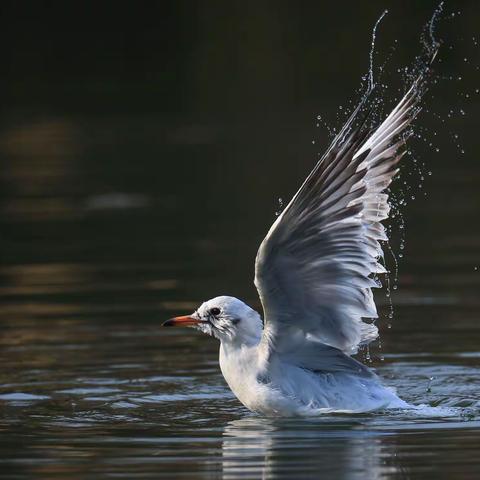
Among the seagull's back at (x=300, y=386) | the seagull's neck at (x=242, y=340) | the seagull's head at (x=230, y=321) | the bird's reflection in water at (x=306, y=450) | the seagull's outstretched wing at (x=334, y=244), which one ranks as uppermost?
the seagull's outstretched wing at (x=334, y=244)

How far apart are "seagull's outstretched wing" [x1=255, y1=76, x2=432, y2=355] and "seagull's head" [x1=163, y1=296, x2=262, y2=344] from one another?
0.24 m

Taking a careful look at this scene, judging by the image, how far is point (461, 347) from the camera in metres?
13.2

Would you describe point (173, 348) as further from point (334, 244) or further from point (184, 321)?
point (334, 244)

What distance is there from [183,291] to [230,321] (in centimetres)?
427

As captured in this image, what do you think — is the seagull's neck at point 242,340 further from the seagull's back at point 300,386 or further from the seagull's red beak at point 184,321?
the seagull's red beak at point 184,321

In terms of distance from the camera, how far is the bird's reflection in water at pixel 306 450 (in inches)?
366

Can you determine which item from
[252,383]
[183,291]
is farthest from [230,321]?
[183,291]

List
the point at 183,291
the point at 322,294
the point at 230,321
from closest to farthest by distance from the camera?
the point at 322,294 → the point at 230,321 → the point at 183,291

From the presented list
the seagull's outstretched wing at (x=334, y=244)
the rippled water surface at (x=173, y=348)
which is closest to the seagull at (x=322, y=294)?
the seagull's outstretched wing at (x=334, y=244)

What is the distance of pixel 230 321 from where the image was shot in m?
11.2

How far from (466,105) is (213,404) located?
1707 centimetres

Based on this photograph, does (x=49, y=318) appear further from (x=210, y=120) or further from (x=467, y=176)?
(x=210, y=120)

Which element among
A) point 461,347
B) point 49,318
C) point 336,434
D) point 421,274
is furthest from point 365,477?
point 421,274

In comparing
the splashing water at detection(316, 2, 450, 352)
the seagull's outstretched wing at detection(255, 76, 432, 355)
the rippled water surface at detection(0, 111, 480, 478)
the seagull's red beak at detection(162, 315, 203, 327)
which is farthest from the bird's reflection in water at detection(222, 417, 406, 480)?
the splashing water at detection(316, 2, 450, 352)
